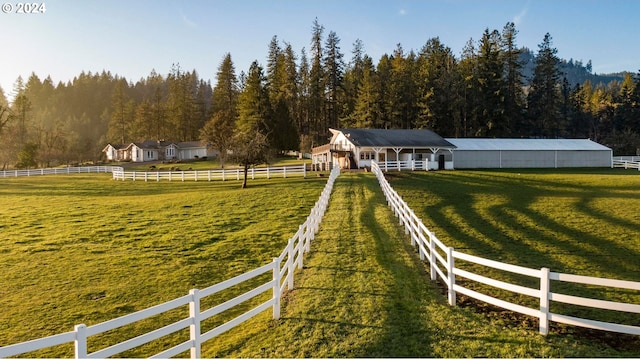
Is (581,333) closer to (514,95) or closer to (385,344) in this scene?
(385,344)

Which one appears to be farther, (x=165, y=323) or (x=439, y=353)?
(x=165, y=323)

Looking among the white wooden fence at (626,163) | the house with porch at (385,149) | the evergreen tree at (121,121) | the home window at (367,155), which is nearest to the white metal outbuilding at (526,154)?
the white wooden fence at (626,163)

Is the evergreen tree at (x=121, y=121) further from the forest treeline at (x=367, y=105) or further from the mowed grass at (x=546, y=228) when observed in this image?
the mowed grass at (x=546, y=228)

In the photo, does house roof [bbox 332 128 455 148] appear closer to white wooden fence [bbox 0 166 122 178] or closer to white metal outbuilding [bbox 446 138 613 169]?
white metal outbuilding [bbox 446 138 613 169]

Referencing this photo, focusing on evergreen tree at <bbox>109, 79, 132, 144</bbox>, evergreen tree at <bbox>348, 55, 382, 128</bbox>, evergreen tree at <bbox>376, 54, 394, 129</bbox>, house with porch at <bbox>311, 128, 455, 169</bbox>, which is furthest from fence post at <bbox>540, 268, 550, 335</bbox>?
evergreen tree at <bbox>109, 79, 132, 144</bbox>

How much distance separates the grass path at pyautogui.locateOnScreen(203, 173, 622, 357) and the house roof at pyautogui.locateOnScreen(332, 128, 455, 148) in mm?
32214

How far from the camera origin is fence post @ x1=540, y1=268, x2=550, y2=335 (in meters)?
6.14

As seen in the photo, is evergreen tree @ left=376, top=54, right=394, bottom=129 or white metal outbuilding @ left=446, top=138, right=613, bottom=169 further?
evergreen tree @ left=376, top=54, right=394, bottom=129

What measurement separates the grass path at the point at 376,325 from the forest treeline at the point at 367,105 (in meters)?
46.6

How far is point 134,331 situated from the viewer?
8102 millimetres

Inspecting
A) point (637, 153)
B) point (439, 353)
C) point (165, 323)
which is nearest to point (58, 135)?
point (165, 323)

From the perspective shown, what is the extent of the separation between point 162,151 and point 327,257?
2717 inches

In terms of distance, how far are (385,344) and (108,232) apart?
1411 cm

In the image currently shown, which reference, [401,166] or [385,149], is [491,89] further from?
[401,166]
